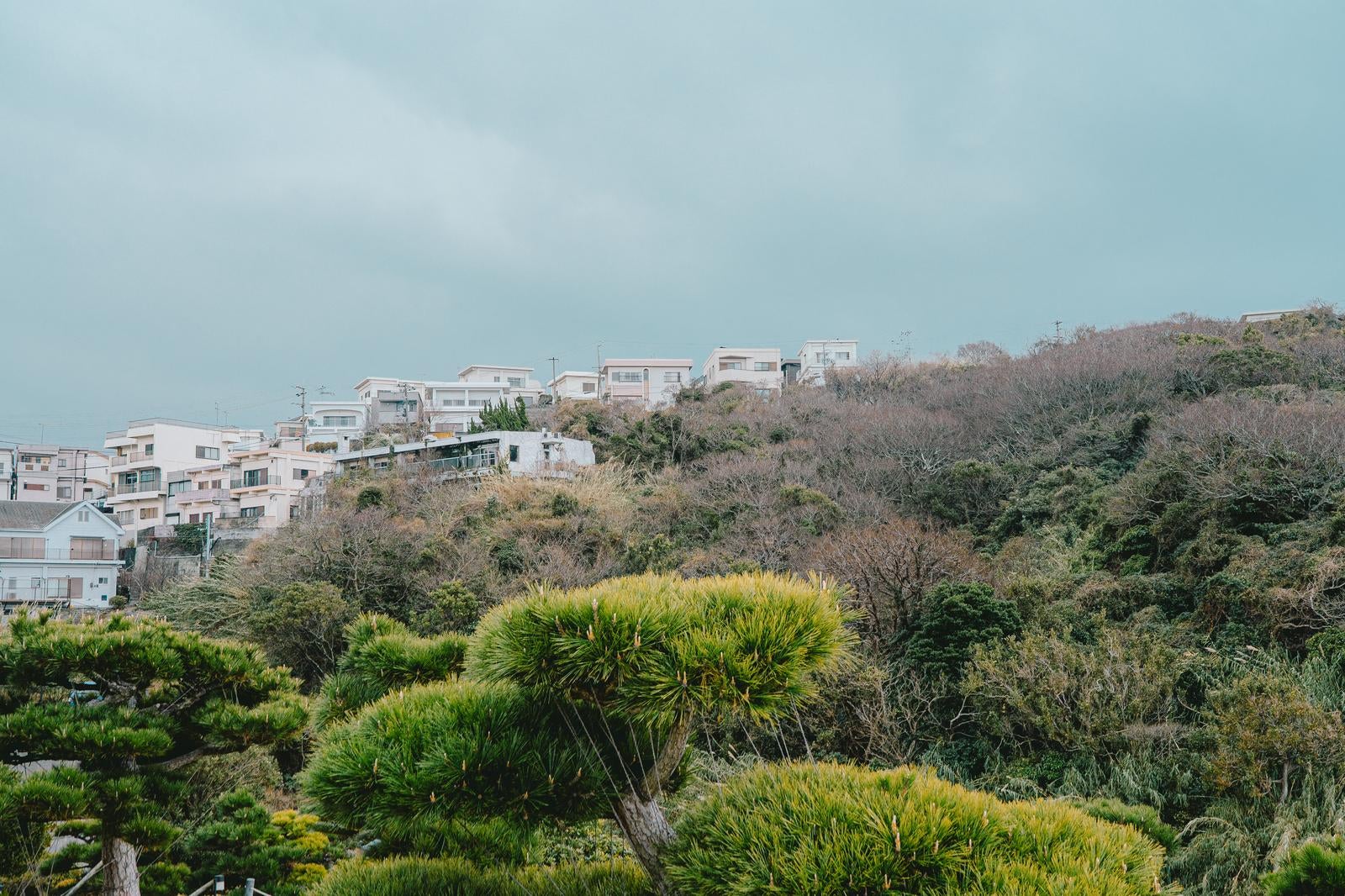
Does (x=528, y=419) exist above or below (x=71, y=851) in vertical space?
above

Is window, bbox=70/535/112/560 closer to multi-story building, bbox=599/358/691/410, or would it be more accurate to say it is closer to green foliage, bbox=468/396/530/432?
green foliage, bbox=468/396/530/432

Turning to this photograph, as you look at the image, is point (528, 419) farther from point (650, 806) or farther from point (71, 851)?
point (650, 806)

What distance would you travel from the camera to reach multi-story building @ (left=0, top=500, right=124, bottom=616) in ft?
95.3

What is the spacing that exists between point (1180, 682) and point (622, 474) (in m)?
17.7

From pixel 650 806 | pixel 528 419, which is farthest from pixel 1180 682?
pixel 528 419

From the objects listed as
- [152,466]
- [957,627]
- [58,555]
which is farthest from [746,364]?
[957,627]

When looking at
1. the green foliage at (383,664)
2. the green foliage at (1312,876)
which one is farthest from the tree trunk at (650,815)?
the green foliage at (1312,876)

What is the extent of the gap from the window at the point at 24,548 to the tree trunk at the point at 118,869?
29.1 metres

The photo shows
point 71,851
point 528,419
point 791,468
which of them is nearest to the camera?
point 71,851

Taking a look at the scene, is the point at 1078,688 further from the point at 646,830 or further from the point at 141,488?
the point at 141,488

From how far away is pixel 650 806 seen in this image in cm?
Result: 380

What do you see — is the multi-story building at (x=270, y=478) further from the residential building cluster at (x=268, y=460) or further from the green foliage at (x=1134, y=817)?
the green foliage at (x=1134, y=817)

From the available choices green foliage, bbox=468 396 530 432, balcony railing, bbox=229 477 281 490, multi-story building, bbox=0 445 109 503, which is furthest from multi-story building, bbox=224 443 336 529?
multi-story building, bbox=0 445 109 503

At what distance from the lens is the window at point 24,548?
2892 centimetres
